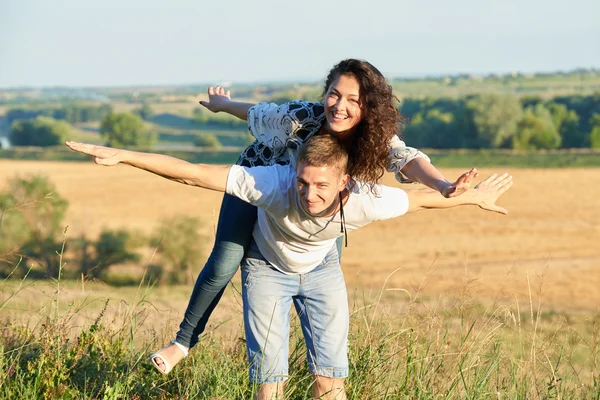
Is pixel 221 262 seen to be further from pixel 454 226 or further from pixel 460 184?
pixel 454 226

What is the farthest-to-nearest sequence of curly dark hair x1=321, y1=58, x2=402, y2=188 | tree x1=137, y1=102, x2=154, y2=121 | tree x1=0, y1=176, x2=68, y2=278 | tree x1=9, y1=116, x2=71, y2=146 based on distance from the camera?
tree x1=137, y1=102, x2=154, y2=121 → tree x1=9, y1=116, x2=71, y2=146 → tree x1=0, y1=176, x2=68, y2=278 → curly dark hair x1=321, y1=58, x2=402, y2=188

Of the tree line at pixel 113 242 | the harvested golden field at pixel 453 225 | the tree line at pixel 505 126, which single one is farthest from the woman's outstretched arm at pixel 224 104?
the tree line at pixel 505 126

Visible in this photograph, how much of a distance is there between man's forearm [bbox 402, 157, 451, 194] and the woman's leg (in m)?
0.82

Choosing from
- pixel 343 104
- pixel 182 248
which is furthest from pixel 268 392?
pixel 182 248

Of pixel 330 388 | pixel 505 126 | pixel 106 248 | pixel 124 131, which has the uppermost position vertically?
pixel 330 388

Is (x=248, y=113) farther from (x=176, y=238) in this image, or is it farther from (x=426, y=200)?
(x=176, y=238)

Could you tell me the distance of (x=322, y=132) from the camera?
3984mm

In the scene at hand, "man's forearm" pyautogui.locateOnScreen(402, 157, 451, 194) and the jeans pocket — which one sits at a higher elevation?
"man's forearm" pyautogui.locateOnScreen(402, 157, 451, 194)

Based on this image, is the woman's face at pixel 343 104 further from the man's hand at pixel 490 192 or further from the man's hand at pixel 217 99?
the man's hand at pixel 217 99

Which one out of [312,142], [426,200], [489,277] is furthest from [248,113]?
[489,277]

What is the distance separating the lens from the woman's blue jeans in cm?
403

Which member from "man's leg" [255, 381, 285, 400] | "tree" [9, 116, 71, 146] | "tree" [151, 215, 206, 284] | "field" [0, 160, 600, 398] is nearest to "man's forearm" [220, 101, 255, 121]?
"man's leg" [255, 381, 285, 400]

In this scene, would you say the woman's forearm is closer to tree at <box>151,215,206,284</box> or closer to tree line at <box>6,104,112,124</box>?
tree at <box>151,215,206,284</box>

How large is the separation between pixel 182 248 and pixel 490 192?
44079 mm
